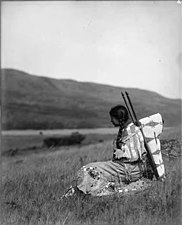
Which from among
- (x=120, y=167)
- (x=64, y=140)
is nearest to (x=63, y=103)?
(x=64, y=140)

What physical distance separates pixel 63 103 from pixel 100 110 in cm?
65

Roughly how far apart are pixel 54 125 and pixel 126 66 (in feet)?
4.43

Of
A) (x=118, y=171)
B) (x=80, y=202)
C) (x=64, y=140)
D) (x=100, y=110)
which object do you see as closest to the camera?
(x=80, y=202)

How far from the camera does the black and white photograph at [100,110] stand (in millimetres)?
4648

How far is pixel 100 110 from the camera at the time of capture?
566 centimetres

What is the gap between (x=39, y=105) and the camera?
245 inches

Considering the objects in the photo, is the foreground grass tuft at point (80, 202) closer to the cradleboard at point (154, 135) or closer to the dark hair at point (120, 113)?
the cradleboard at point (154, 135)

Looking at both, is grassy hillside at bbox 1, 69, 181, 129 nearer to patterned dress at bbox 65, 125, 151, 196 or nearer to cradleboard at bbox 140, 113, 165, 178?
cradleboard at bbox 140, 113, 165, 178

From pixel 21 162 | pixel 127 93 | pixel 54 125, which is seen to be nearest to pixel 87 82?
pixel 127 93

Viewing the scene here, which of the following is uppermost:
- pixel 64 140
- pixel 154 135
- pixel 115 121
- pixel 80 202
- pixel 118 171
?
pixel 115 121

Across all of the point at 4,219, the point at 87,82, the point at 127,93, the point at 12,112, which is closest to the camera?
the point at 4,219

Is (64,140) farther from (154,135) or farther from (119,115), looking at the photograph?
(154,135)

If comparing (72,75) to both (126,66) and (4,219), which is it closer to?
(126,66)

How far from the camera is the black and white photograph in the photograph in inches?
183
